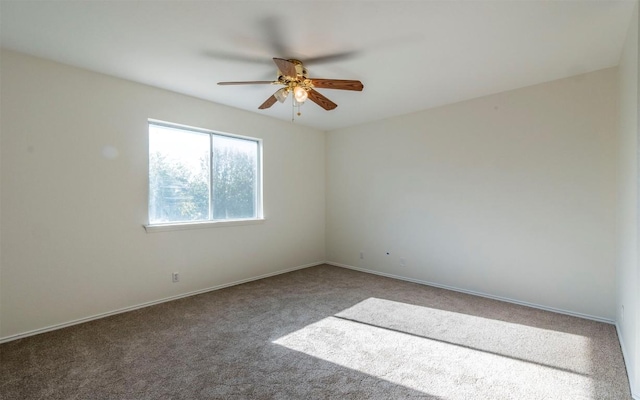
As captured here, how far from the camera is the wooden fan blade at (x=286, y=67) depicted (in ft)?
7.54

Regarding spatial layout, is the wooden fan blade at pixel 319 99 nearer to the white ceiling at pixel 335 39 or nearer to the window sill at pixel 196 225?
the white ceiling at pixel 335 39

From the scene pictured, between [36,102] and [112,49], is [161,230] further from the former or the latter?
[112,49]

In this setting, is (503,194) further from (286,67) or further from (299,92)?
(286,67)

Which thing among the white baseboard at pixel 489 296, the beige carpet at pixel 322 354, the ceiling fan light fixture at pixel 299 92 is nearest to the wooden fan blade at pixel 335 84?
the ceiling fan light fixture at pixel 299 92

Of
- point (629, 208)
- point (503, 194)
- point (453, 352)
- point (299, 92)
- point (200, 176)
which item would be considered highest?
point (299, 92)

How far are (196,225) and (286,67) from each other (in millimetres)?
2370

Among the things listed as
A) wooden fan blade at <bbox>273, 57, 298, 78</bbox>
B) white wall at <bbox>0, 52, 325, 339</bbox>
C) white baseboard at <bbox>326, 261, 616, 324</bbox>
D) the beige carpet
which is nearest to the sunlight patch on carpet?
the beige carpet

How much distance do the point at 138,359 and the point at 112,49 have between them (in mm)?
2521

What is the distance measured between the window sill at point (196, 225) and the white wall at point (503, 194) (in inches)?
70.4

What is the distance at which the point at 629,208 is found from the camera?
2.27m

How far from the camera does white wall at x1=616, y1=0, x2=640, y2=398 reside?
1.99 metres

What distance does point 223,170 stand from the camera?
4.27 m

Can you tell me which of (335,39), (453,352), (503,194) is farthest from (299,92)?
(503,194)

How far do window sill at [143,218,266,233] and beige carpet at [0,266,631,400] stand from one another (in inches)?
34.2
